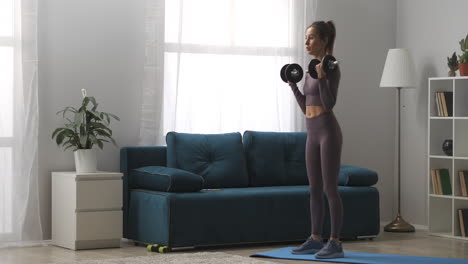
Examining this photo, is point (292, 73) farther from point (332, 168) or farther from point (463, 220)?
point (463, 220)

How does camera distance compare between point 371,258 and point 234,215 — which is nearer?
point 371,258

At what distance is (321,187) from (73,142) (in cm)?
183

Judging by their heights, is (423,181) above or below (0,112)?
below

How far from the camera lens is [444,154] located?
6.84 m

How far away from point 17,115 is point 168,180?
121 cm

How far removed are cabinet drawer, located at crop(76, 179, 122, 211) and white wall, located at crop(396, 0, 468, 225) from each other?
2823 mm

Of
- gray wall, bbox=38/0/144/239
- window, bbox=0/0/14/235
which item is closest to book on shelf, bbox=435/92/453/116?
gray wall, bbox=38/0/144/239

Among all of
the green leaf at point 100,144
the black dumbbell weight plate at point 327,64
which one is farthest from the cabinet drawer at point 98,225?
the black dumbbell weight plate at point 327,64

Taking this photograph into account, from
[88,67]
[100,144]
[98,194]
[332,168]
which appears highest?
[88,67]

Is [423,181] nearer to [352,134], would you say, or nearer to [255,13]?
[352,134]

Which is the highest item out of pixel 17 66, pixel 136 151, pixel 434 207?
pixel 17 66

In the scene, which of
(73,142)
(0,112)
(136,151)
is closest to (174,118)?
(136,151)

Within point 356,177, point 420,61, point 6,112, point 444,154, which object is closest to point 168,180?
point 6,112

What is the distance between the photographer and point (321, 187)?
16.9 feet
